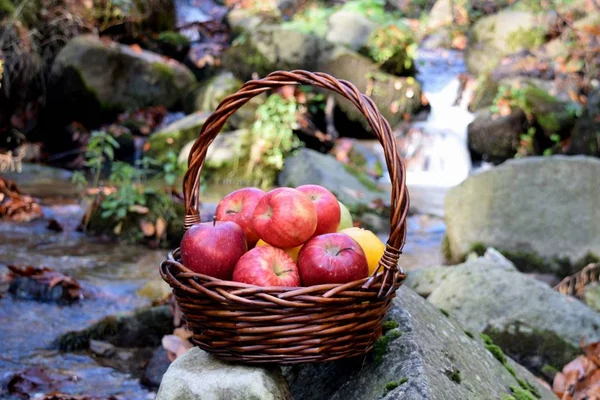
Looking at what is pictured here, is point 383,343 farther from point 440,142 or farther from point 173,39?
point 173,39

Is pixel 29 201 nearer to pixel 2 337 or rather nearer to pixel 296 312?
pixel 2 337

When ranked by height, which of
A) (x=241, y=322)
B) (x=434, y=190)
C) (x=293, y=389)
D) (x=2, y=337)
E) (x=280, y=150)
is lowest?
(x=434, y=190)

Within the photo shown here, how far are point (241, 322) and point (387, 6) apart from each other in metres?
17.5

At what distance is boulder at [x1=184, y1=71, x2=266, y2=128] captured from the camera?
10.1 meters

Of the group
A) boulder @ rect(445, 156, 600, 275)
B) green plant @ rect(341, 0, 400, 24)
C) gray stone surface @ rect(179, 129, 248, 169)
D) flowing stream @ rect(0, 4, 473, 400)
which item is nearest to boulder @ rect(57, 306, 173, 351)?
flowing stream @ rect(0, 4, 473, 400)

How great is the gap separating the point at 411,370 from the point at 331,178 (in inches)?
215

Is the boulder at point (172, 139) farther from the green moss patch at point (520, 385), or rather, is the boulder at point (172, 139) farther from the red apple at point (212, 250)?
the red apple at point (212, 250)

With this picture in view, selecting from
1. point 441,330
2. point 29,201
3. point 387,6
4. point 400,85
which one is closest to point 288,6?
point 387,6

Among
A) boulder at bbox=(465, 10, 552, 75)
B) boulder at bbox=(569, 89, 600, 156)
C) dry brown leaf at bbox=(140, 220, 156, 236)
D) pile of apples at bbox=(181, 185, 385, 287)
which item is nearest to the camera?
pile of apples at bbox=(181, 185, 385, 287)

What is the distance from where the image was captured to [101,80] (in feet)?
33.8

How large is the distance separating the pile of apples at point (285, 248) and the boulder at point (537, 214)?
355cm

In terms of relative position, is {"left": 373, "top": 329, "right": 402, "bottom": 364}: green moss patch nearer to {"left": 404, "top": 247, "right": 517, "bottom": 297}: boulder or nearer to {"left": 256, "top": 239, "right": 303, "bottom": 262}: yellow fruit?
{"left": 256, "top": 239, "right": 303, "bottom": 262}: yellow fruit

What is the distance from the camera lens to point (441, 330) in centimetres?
204

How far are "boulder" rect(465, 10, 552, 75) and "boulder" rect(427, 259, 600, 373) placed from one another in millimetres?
10083
